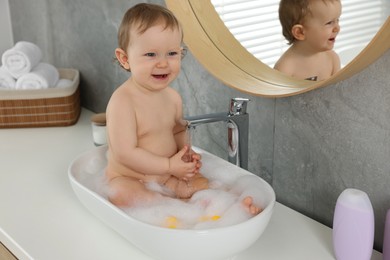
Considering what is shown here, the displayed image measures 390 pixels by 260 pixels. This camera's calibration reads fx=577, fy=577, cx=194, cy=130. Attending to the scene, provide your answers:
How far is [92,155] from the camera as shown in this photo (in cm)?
133

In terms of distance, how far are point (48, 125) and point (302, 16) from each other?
971 millimetres

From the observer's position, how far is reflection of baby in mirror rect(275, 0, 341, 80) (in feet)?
3.48

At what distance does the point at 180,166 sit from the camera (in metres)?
1.15

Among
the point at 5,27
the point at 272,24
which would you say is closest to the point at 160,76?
the point at 272,24

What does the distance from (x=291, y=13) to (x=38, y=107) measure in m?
0.93

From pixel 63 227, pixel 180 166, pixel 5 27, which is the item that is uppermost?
pixel 5 27

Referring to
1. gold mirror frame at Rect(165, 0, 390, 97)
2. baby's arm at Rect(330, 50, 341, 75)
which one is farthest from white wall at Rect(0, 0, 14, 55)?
baby's arm at Rect(330, 50, 341, 75)

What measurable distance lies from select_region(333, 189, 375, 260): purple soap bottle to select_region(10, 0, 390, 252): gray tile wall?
0.09 m

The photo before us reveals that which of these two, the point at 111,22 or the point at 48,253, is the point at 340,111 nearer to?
the point at 48,253

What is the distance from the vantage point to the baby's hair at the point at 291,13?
3.59 ft

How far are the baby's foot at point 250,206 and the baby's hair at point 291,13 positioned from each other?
329 millimetres

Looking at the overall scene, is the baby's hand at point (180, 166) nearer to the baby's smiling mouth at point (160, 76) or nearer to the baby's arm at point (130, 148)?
the baby's arm at point (130, 148)

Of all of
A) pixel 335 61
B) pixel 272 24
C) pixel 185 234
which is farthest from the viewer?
pixel 272 24

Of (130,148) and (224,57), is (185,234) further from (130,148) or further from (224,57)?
(224,57)
